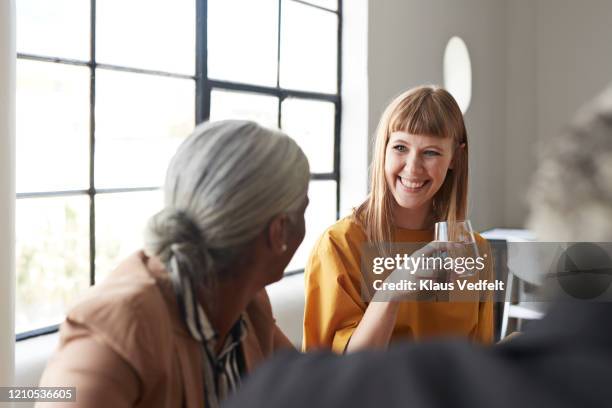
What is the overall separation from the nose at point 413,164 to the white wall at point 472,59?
2.39 metres

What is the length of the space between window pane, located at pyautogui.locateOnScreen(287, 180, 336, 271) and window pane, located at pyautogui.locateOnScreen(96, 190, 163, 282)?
1.33m

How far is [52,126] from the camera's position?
109 inches

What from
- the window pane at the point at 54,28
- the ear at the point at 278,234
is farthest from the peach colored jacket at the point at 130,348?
the window pane at the point at 54,28

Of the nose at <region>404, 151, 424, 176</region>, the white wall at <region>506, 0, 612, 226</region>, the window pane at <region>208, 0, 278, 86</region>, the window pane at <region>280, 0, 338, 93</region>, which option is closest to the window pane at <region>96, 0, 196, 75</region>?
the window pane at <region>208, 0, 278, 86</region>

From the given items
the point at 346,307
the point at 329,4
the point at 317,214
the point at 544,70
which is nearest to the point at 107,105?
the point at 346,307

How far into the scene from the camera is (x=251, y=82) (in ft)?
12.8

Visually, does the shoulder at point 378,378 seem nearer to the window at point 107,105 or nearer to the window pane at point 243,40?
the window at point 107,105

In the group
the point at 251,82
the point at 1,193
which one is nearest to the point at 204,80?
the point at 251,82

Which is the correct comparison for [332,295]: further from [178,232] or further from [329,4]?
[329,4]

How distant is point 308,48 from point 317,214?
100 centimetres

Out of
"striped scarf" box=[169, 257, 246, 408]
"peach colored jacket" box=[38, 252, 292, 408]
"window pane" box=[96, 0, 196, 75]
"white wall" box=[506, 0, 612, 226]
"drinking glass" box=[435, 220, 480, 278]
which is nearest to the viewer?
"peach colored jacket" box=[38, 252, 292, 408]

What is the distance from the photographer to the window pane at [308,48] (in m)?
4.16

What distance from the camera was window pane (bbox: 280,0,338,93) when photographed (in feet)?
13.6

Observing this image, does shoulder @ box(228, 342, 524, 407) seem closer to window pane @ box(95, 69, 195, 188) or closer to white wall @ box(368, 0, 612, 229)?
window pane @ box(95, 69, 195, 188)
